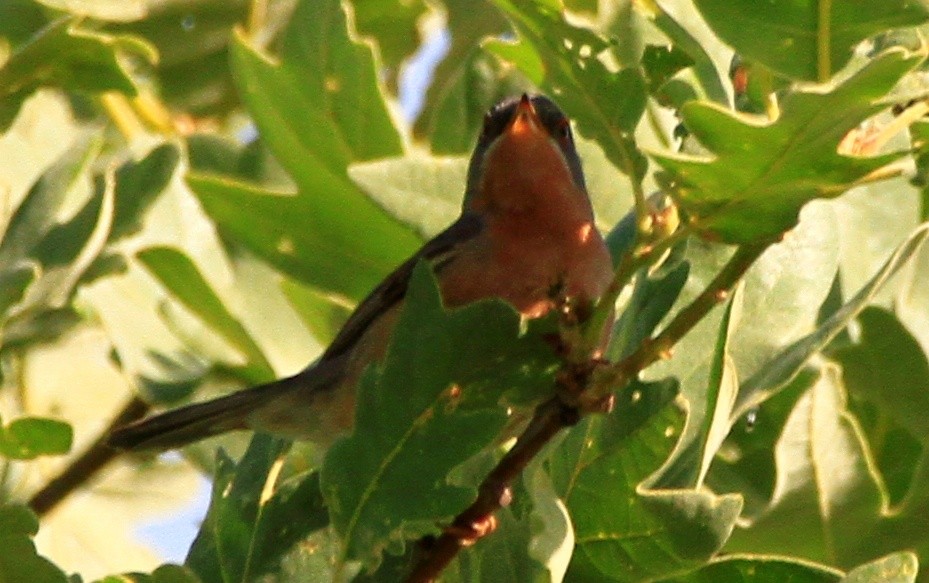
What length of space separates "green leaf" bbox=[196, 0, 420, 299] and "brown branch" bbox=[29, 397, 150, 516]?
0.80 m

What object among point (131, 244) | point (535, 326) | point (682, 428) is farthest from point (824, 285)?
point (131, 244)

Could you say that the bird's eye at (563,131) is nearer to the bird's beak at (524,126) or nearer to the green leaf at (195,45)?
the bird's beak at (524,126)

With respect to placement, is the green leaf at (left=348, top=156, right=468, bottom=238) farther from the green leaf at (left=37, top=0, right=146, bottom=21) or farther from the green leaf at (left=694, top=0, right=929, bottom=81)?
the green leaf at (left=694, top=0, right=929, bottom=81)

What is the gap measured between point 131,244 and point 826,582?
2.75 meters

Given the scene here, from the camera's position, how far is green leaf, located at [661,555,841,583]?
332 centimetres

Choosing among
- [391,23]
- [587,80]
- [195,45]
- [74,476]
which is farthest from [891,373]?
[195,45]

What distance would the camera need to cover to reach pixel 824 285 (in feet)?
12.5

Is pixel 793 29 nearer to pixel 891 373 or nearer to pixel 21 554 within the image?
pixel 891 373

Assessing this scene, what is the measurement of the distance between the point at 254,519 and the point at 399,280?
4.28 feet

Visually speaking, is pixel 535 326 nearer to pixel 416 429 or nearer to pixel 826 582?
pixel 416 429

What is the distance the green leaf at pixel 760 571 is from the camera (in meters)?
3.32

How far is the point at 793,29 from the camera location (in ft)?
10.1

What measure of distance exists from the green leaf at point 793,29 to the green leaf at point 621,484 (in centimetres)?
69

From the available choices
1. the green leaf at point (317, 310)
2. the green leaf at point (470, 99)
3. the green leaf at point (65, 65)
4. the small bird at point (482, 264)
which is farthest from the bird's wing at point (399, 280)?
the green leaf at point (65, 65)
